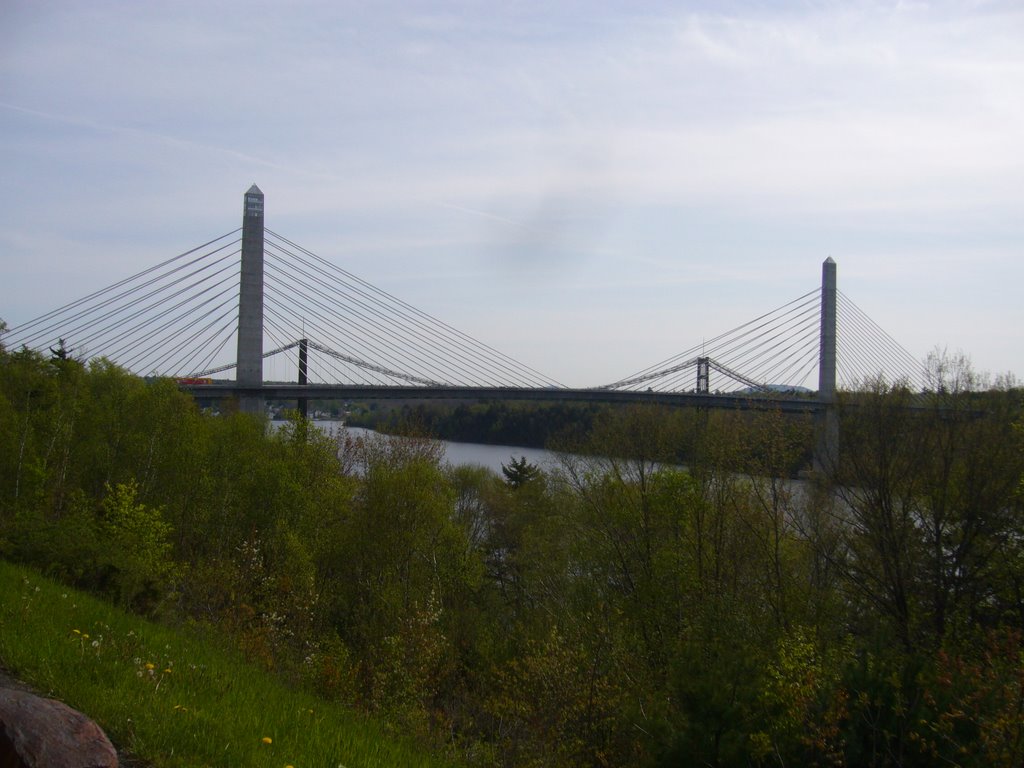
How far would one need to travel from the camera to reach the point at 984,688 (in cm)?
547

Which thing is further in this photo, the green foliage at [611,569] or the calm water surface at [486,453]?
the calm water surface at [486,453]

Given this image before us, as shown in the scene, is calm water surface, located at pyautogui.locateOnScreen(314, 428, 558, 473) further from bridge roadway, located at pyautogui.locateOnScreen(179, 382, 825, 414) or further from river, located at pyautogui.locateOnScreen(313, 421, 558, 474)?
bridge roadway, located at pyautogui.locateOnScreen(179, 382, 825, 414)

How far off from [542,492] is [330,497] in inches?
326

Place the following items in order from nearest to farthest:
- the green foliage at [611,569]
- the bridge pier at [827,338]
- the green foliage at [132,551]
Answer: the green foliage at [611,569]
the green foliage at [132,551]
the bridge pier at [827,338]

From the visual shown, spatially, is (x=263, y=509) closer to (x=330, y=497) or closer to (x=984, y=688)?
(x=330, y=497)

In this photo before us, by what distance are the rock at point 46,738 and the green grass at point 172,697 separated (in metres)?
0.41

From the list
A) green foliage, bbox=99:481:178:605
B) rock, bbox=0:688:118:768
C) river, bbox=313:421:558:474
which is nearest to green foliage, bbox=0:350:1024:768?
green foliage, bbox=99:481:178:605

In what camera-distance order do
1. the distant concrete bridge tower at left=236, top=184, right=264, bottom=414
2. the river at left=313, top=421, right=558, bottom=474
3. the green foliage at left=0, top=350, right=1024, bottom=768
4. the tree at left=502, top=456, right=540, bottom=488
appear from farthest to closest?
the river at left=313, top=421, right=558, bottom=474
the tree at left=502, top=456, right=540, bottom=488
the distant concrete bridge tower at left=236, top=184, right=264, bottom=414
the green foliage at left=0, top=350, right=1024, bottom=768

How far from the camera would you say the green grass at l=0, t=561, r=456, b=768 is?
4.09 meters

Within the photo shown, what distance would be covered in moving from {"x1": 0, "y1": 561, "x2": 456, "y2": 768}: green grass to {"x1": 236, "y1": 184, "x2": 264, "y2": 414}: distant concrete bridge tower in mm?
21173

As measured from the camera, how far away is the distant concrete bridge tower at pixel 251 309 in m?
27.4

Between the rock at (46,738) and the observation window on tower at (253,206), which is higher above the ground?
the observation window on tower at (253,206)

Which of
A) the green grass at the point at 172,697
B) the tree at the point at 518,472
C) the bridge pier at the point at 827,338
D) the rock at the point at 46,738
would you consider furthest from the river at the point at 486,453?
the rock at the point at 46,738

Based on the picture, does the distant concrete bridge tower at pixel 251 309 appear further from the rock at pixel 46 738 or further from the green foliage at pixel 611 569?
the rock at pixel 46 738
